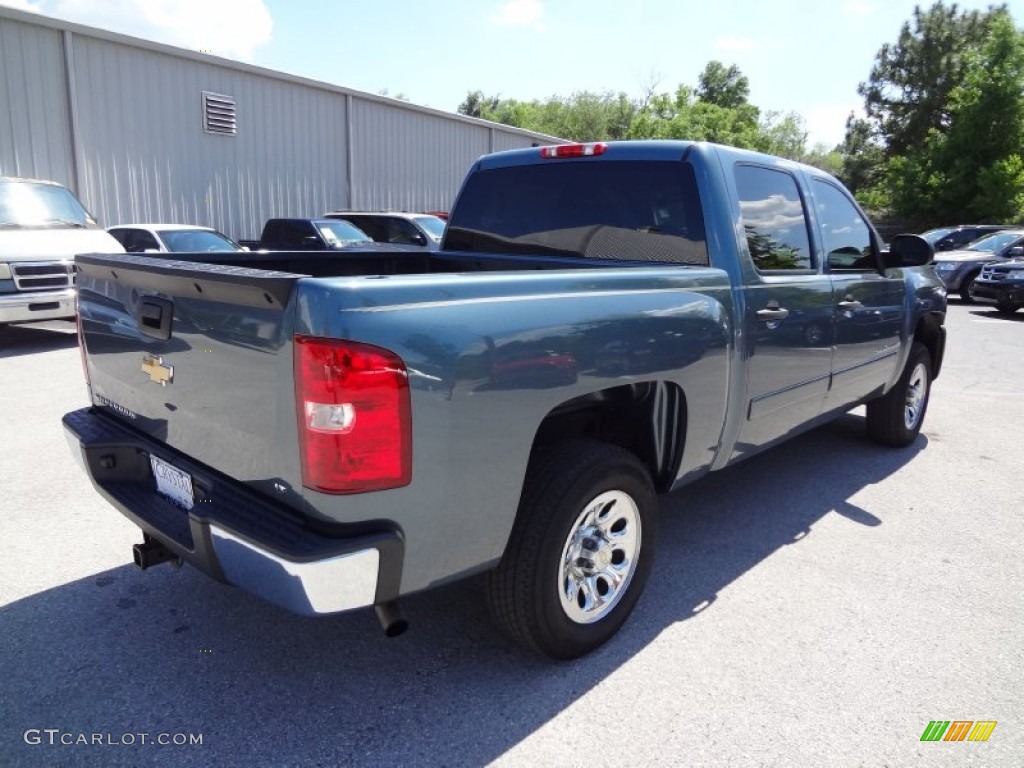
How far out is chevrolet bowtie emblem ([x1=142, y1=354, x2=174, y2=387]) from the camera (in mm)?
2471

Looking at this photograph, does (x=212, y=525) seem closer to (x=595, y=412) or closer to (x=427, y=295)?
(x=427, y=295)

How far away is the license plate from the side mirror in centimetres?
443

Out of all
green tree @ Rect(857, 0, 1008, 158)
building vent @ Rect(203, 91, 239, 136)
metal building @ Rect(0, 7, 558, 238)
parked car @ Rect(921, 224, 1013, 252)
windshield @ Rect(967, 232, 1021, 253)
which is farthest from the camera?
green tree @ Rect(857, 0, 1008, 158)

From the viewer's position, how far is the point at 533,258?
374cm

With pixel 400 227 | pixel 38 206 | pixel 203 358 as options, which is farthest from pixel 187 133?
pixel 203 358

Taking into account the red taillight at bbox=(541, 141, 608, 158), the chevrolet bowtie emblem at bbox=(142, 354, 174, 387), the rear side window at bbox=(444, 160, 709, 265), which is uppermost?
the red taillight at bbox=(541, 141, 608, 158)

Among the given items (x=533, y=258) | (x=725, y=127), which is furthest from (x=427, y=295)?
(x=725, y=127)

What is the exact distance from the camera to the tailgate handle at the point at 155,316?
2402 mm

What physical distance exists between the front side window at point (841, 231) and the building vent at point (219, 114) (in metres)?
13.8

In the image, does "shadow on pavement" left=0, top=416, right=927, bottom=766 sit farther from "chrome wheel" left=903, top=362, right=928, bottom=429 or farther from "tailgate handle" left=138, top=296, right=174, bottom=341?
"chrome wheel" left=903, top=362, right=928, bottom=429

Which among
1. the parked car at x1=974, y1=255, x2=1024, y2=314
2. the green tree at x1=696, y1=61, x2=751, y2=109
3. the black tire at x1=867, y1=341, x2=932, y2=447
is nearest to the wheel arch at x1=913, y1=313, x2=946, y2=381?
the black tire at x1=867, y1=341, x2=932, y2=447

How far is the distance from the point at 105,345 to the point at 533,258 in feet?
6.68

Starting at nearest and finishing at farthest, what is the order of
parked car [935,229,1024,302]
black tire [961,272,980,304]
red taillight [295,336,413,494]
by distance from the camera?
red taillight [295,336,413,494], black tire [961,272,980,304], parked car [935,229,1024,302]

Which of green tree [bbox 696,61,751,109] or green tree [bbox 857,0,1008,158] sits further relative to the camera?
green tree [bbox 696,61,751,109]
